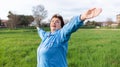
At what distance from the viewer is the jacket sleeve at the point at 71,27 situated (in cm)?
305

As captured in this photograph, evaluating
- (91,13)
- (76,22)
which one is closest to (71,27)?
(76,22)

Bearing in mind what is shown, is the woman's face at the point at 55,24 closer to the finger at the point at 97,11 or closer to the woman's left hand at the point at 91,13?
the woman's left hand at the point at 91,13

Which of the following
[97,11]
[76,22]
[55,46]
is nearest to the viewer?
[97,11]

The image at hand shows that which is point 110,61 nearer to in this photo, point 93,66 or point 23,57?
point 93,66

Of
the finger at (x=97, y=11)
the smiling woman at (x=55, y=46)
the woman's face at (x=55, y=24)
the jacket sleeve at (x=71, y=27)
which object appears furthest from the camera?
the woman's face at (x=55, y=24)

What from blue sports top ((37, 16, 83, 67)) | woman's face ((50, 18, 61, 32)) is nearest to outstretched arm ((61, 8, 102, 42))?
blue sports top ((37, 16, 83, 67))

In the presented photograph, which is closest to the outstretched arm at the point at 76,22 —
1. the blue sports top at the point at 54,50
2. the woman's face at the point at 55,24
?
the blue sports top at the point at 54,50

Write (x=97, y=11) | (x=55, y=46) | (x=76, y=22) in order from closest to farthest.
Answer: (x=97, y=11)
(x=76, y=22)
(x=55, y=46)

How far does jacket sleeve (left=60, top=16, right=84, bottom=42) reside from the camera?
305cm

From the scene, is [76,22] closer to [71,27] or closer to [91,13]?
[71,27]

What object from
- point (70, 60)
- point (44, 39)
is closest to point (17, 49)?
point (70, 60)

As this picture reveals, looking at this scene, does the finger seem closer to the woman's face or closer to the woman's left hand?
the woman's left hand

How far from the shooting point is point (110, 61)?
872cm

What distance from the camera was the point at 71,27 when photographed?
3121mm
